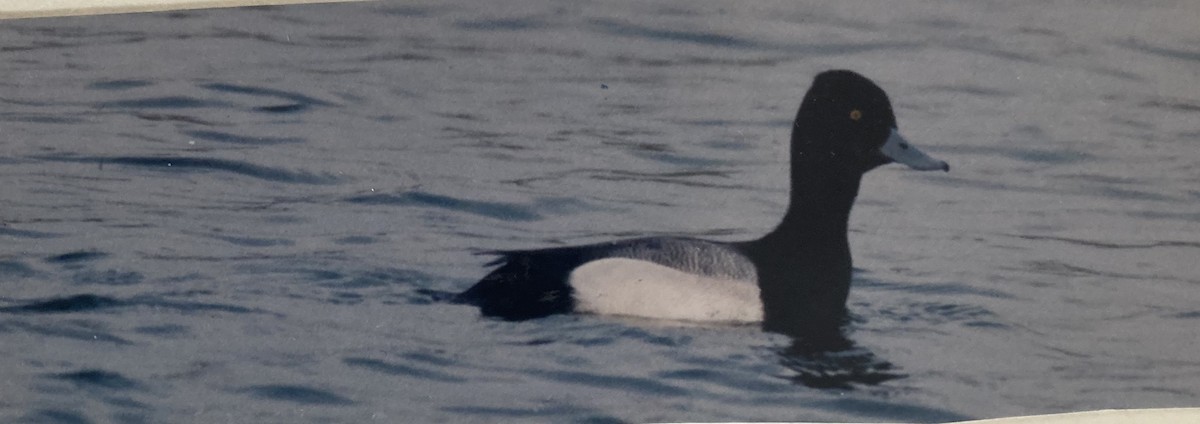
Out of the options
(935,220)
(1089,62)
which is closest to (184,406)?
(935,220)

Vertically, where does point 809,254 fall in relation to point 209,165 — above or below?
below

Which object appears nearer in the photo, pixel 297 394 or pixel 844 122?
pixel 297 394

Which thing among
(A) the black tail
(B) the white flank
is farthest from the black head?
(A) the black tail

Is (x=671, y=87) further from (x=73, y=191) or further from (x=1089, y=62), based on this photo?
(x=73, y=191)

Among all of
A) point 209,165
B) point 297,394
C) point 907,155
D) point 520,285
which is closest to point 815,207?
point 907,155

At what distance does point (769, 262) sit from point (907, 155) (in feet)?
1.04

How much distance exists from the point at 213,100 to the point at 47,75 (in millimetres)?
303

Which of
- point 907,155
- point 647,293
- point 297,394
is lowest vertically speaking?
point 297,394

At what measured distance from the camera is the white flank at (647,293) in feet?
8.27

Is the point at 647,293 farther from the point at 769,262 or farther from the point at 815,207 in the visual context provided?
the point at 815,207

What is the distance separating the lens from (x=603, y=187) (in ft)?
8.30

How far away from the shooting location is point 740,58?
101 inches

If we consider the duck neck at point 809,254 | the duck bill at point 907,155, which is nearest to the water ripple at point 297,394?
the duck neck at point 809,254

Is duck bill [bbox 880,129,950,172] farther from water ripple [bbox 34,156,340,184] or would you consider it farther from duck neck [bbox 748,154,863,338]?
water ripple [bbox 34,156,340,184]
